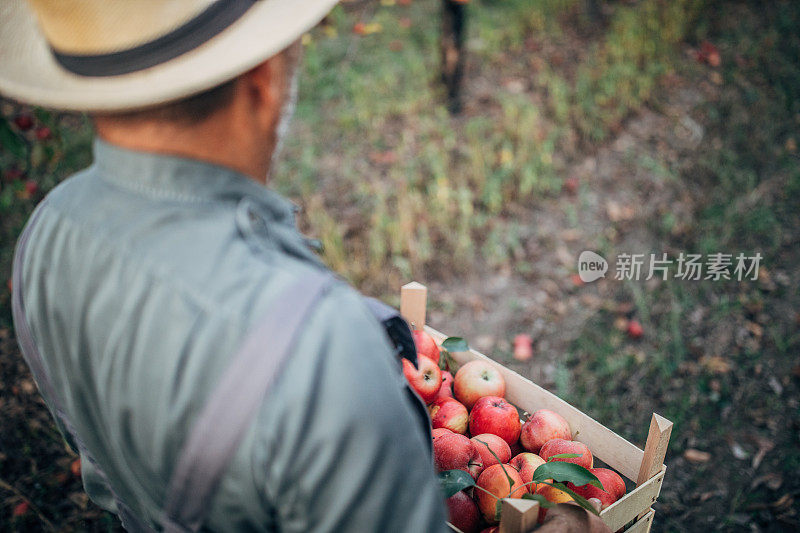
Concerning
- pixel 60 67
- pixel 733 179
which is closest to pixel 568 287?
pixel 733 179

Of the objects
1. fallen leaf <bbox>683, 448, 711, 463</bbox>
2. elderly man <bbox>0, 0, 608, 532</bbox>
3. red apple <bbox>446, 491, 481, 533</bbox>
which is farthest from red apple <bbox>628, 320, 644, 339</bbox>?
elderly man <bbox>0, 0, 608, 532</bbox>

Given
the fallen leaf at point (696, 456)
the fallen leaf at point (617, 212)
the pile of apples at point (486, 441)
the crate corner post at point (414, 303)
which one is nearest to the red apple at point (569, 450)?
the pile of apples at point (486, 441)

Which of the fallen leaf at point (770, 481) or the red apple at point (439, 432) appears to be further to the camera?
the fallen leaf at point (770, 481)

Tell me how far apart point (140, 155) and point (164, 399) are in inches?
15.1

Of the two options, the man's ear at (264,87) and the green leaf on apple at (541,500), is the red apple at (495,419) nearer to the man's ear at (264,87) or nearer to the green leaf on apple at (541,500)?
the green leaf on apple at (541,500)

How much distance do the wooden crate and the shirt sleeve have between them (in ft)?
1.74

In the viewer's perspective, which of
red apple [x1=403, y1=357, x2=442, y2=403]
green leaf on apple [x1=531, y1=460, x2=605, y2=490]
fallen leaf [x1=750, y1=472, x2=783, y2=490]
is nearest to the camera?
green leaf on apple [x1=531, y1=460, x2=605, y2=490]

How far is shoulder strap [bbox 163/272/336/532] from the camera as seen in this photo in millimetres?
752

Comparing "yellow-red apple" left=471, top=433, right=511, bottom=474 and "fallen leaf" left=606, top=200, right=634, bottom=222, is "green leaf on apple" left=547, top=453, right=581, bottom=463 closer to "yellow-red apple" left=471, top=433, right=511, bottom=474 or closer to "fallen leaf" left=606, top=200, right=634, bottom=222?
"yellow-red apple" left=471, top=433, right=511, bottom=474

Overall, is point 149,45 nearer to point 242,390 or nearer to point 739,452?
point 242,390

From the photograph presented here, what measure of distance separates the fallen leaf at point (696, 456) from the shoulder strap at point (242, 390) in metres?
2.64

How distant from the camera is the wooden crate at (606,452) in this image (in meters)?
1.27

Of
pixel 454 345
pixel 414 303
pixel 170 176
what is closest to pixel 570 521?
pixel 454 345

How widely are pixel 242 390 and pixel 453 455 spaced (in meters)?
0.97
